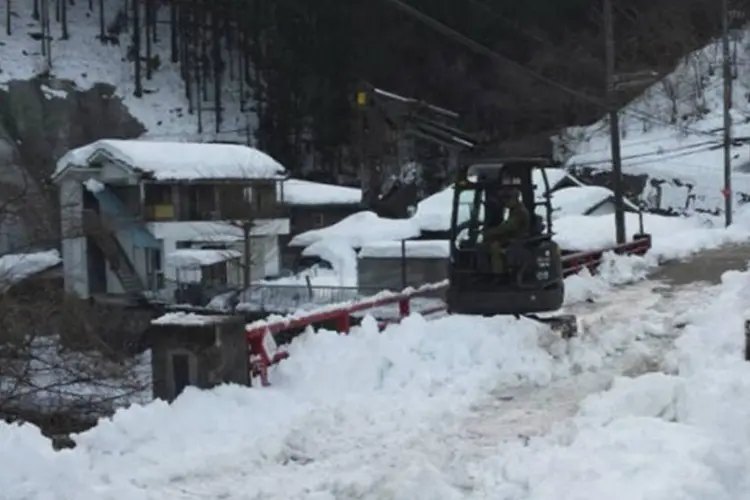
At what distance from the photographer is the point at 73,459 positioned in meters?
6.77

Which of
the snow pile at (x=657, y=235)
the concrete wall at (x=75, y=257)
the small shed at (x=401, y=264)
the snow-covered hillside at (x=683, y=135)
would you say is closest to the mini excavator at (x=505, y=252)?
the snow pile at (x=657, y=235)

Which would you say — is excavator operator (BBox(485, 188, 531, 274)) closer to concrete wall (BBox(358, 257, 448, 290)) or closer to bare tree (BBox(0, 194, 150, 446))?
bare tree (BBox(0, 194, 150, 446))

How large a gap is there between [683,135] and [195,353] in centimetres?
4854

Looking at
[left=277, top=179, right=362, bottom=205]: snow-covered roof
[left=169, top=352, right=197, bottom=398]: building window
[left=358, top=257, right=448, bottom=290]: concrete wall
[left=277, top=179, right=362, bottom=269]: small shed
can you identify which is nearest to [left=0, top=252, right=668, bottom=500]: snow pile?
[left=169, top=352, right=197, bottom=398]: building window

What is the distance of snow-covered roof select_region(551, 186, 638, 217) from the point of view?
4025 cm

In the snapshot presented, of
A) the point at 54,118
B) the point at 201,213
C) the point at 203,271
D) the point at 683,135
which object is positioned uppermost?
the point at 54,118

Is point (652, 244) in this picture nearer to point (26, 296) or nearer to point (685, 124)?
point (26, 296)

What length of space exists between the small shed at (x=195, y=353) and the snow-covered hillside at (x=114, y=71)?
56.5 m

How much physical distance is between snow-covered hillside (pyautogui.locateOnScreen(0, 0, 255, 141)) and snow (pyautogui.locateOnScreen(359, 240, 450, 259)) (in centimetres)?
3149

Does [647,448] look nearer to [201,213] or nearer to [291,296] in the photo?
[291,296]

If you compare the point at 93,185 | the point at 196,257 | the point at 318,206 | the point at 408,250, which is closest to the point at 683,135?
the point at 318,206

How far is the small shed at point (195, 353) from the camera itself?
8625 millimetres

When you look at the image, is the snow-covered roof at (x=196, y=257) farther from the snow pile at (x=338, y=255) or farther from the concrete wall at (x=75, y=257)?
the concrete wall at (x=75, y=257)

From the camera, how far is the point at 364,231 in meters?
43.1
